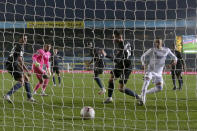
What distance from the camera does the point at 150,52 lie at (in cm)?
781

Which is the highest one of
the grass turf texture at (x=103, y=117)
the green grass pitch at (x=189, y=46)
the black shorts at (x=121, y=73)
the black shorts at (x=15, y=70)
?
the black shorts at (x=15, y=70)

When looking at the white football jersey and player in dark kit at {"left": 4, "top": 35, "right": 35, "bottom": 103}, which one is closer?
the white football jersey

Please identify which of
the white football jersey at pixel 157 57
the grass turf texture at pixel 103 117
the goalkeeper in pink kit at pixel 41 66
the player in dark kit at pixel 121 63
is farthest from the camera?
the goalkeeper in pink kit at pixel 41 66

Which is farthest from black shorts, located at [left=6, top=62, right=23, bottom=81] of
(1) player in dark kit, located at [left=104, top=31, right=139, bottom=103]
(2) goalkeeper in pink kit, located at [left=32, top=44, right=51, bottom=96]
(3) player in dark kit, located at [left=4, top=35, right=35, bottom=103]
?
(1) player in dark kit, located at [left=104, top=31, right=139, bottom=103]

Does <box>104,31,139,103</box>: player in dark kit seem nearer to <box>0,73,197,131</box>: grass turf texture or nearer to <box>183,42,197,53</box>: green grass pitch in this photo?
<box>0,73,197,131</box>: grass turf texture

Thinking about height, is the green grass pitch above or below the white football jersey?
below

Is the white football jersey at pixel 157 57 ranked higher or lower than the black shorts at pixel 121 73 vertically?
higher

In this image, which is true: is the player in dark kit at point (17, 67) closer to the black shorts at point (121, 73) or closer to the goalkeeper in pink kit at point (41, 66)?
the goalkeeper in pink kit at point (41, 66)

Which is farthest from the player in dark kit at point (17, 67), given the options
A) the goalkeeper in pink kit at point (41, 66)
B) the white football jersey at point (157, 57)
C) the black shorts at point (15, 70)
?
the white football jersey at point (157, 57)

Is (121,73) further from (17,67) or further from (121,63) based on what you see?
(17,67)

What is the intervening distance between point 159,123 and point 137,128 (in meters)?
0.58

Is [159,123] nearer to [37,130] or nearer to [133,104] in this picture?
[37,130]

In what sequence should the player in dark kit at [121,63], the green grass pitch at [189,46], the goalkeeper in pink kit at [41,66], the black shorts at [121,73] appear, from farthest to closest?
the green grass pitch at [189,46] < the goalkeeper in pink kit at [41,66] < the black shorts at [121,73] < the player in dark kit at [121,63]

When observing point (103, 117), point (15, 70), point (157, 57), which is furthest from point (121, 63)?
point (15, 70)
